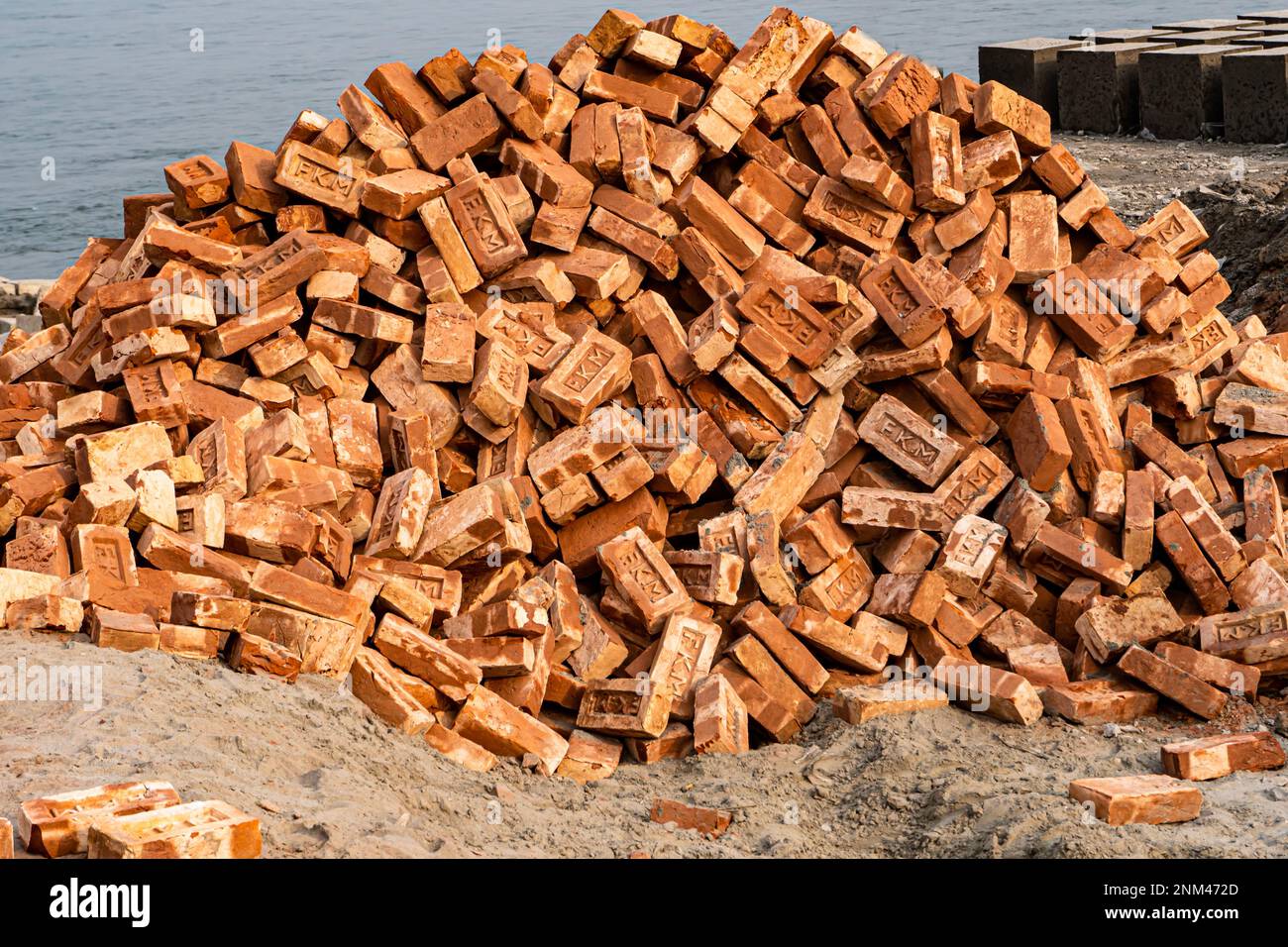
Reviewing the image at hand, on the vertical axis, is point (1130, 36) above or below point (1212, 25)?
below

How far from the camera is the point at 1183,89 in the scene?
1670cm

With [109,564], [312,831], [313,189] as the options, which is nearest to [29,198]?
[313,189]

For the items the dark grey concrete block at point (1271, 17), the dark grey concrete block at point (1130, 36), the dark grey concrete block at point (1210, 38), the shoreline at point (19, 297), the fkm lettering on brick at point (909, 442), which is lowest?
the fkm lettering on brick at point (909, 442)

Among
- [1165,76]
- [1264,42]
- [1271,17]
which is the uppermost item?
[1271,17]

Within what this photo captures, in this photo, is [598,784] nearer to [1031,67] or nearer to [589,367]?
[589,367]

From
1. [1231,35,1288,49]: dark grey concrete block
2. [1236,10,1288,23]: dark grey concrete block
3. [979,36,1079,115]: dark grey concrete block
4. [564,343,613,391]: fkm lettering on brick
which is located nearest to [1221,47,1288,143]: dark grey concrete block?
[1231,35,1288,49]: dark grey concrete block

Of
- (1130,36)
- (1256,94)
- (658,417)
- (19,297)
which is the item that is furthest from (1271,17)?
(19,297)

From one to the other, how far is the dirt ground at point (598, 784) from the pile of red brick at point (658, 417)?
185 mm

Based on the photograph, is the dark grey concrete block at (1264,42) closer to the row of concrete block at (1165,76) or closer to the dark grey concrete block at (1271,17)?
the row of concrete block at (1165,76)

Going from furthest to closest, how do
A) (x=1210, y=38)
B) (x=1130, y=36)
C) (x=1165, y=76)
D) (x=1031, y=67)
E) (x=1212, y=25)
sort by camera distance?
(x=1212, y=25), (x=1130, y=36), (x=1031, y=67), (x=1210, y=38), (x=1165, y=76)

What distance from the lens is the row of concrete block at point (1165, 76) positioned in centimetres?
1584

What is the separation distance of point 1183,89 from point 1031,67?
105 inches

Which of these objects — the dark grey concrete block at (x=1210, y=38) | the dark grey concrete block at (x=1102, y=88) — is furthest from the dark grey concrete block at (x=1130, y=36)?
the dark grey concrete block at (x=1102, y=88)

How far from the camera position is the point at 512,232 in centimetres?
686
